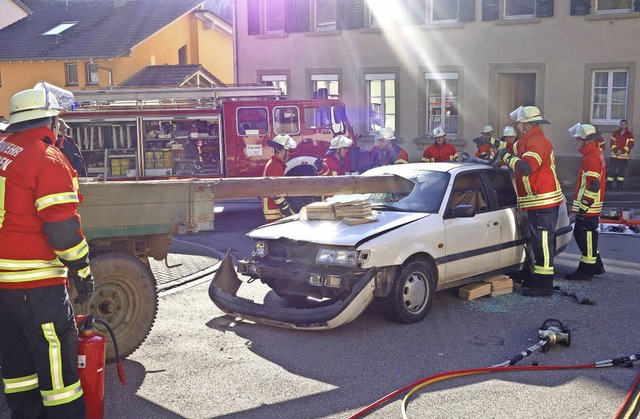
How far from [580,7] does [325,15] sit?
8255mm

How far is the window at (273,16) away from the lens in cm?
2745

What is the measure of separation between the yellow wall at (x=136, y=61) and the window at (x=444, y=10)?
41.4 feet

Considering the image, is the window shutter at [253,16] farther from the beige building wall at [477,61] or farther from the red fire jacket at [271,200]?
the red fire jacket at [271,200]

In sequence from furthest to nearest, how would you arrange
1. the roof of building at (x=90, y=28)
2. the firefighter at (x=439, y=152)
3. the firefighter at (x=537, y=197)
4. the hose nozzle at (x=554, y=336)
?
the roof of building at (x=90, y=28) < the firefighter at (x=439, y=152) < the firefighter at (x=537, y=197) < the hose nozzle at (x=554, y=336)

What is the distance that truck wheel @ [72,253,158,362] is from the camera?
6.77 metres

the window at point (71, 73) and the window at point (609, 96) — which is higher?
the window at point (71, 73)

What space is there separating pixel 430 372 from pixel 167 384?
6.60ft

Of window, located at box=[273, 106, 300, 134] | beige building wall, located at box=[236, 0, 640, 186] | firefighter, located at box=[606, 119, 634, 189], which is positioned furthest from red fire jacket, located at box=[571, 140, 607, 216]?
beige building wall, located at box=[236, 0, 640, 186]

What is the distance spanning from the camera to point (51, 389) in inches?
187

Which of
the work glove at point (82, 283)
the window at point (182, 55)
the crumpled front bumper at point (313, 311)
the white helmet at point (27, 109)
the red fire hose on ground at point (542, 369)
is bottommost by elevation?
the red fire hose on ground at point (542, 369)

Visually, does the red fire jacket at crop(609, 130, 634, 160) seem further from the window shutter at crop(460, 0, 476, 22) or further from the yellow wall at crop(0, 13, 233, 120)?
the yellow wall at crop(0, 13, 233, 120)

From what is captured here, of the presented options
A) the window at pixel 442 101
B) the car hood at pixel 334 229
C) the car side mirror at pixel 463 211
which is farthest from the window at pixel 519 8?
the car hood at pixel 334 229

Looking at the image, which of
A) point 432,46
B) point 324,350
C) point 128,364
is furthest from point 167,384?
point 432,46

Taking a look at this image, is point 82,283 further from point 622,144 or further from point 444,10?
point 444,10
